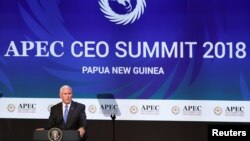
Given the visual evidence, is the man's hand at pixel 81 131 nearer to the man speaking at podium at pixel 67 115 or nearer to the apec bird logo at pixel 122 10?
the man speaking at podium at pixel 67 115

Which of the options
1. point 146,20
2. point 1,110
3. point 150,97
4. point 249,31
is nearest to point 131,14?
point 146,20

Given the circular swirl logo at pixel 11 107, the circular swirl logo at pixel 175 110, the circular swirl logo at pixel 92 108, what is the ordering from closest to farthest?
the circular swirl logo at pixel 175 110 < the circular swirl logo at pixel 92 108 < the circular swirl logo at pixel 11 107

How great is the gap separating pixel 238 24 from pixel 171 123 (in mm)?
1561

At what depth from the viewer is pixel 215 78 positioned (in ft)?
21.8

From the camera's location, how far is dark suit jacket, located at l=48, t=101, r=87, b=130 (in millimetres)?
5484

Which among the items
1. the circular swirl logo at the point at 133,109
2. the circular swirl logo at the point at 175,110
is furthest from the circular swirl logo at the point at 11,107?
the circular swirl logo at the point at 175,110

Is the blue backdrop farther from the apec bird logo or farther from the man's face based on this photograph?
the man's face

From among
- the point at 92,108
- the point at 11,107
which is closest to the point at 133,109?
the point at 92,108

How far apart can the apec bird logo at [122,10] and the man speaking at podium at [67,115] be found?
1.63 meters

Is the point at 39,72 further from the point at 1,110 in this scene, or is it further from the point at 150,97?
the point at 150,97

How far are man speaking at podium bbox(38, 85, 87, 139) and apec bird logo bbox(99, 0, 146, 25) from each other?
5.35ft

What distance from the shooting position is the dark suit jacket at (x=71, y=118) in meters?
5.48

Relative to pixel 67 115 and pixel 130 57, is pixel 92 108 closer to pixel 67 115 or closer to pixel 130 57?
pixel 130 57

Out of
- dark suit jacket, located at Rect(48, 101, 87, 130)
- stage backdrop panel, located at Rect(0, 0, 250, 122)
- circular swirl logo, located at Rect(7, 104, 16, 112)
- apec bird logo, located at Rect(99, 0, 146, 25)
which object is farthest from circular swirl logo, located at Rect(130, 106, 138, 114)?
circular swirl logo, located at Rect(7, 104, 16, 112)
